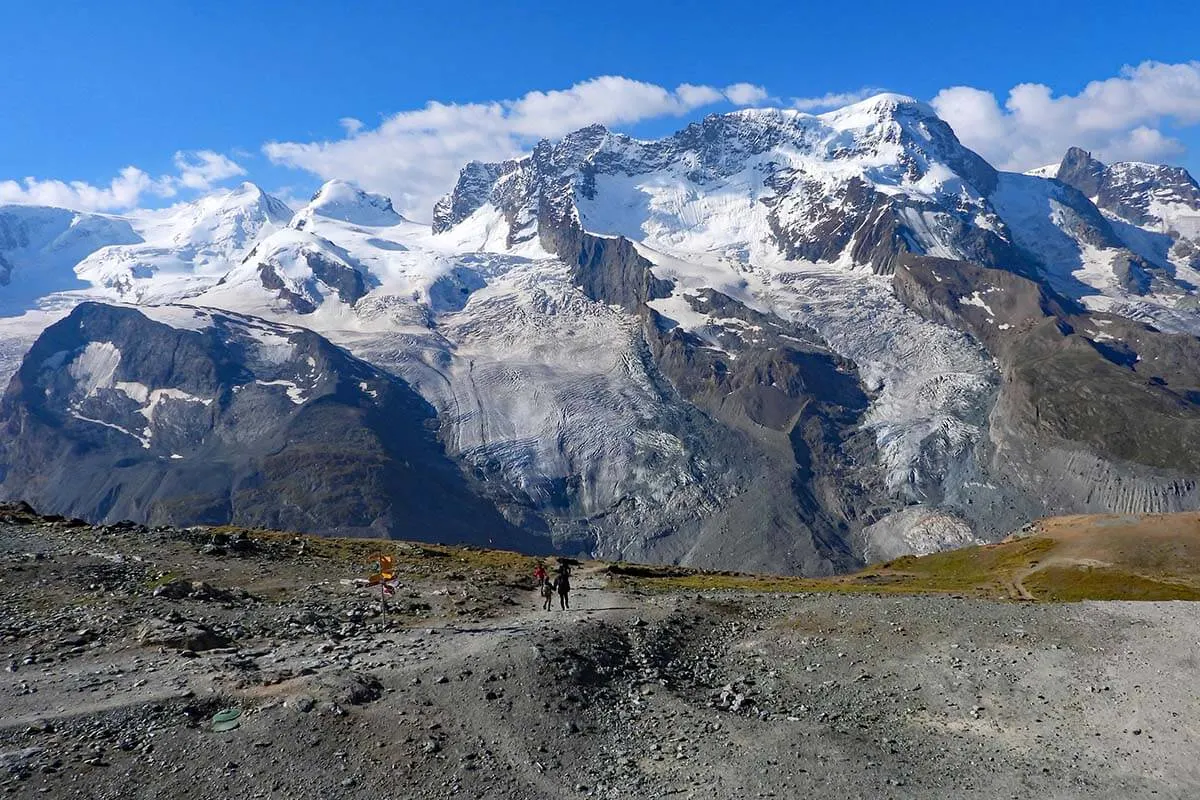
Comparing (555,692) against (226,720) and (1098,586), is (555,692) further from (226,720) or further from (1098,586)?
(1098,586)

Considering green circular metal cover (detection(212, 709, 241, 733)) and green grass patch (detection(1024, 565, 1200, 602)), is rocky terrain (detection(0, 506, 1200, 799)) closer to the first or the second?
green circular metal cover (detection(212, 709, 241, 733))

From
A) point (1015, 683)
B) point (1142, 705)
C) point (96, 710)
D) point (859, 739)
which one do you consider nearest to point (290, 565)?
point (96, 710)

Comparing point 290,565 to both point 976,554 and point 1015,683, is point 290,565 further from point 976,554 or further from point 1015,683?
point 976,554

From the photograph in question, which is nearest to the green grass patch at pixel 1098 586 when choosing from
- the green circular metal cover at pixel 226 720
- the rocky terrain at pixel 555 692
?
the rocky terrain at pixel 555 692

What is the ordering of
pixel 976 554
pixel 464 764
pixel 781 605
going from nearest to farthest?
pixel 464 764
pixel 781 605
pixel 976 554

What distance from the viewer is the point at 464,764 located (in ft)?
88.3

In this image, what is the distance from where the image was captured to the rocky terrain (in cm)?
2653

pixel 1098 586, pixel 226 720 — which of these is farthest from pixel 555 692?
pixel 1098 586

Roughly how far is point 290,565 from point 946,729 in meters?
37.6

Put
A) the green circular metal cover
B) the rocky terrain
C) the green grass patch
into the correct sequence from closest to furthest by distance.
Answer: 1. the rocky terrain
2. the green circular metal cover
3. the green grass patch

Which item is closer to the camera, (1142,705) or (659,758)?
(659,758)

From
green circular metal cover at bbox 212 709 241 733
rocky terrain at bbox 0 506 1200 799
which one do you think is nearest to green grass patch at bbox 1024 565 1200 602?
rocky terrain at bbox 0 506 1200 799

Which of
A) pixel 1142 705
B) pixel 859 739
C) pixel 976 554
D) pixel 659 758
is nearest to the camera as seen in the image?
pixel 659 758

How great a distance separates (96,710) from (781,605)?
3312 cm
